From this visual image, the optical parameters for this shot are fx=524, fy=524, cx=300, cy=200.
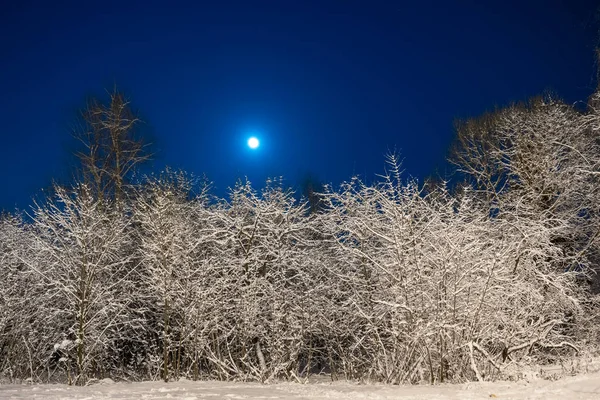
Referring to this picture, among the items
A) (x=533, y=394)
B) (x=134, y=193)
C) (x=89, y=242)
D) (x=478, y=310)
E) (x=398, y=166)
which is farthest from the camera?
(x=134, y=193)

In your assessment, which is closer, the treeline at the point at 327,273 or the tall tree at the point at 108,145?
the treeline at the point at 327,273

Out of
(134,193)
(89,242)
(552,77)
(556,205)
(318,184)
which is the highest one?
(318,184)

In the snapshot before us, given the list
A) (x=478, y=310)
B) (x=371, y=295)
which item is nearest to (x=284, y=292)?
(x=371, y=295)

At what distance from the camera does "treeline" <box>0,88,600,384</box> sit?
392 inches

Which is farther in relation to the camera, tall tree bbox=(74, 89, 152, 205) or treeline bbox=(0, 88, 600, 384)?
tall tree bbox=(74, 89, 152, 205)

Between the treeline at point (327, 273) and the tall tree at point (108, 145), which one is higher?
the tall tree at point (108, 145)

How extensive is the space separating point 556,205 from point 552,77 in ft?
22.4

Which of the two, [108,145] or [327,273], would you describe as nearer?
[327,273]

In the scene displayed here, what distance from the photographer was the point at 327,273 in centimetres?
1683

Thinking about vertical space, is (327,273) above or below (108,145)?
below

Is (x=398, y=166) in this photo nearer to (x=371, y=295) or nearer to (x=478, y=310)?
(x=371, y=295)

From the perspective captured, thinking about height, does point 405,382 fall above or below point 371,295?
below

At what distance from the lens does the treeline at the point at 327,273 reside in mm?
9961

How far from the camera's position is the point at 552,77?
2097cm
